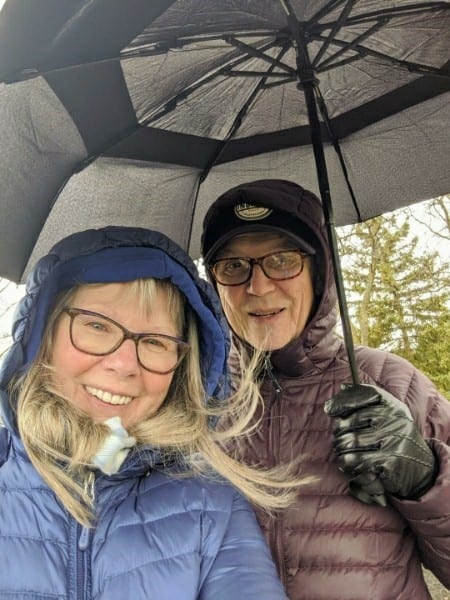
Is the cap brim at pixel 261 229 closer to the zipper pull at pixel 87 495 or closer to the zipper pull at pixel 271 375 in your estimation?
the zipper pull at pixel 271 375

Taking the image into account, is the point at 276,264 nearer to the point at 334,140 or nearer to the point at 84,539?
the point at 334,140

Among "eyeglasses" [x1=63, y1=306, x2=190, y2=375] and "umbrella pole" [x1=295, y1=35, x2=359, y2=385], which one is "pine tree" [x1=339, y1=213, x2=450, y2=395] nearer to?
"umbrella pole" [x1=295, y1=35, x2=359, y2=385]

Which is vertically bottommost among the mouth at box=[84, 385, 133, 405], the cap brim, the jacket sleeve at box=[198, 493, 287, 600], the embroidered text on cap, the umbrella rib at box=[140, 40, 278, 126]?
the jacket sleeve at box=[198, 493, 287, 600]

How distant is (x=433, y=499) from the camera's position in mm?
1875

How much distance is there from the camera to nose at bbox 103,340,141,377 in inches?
73.8

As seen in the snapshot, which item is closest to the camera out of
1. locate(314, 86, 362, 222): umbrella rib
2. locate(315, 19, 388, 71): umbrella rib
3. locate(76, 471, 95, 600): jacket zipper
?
locate(76, 471, 95, 600): jacket zipper

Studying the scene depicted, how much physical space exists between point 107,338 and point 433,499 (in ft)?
3.91

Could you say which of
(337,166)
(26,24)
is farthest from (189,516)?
(337,166)

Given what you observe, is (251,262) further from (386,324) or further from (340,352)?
(386,324)

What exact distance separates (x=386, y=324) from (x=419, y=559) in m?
16.3

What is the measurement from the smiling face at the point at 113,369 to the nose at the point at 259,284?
0.48m

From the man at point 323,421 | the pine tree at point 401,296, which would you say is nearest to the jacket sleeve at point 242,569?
the man at point 323,421

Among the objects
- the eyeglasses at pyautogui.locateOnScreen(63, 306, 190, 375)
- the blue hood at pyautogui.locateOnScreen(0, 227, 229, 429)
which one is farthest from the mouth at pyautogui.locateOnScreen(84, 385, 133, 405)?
the blue hood at pyautogui.locateOnScreen(0, 227, 229, 429)

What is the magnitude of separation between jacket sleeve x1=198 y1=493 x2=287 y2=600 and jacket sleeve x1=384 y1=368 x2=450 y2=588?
0.51 meters
